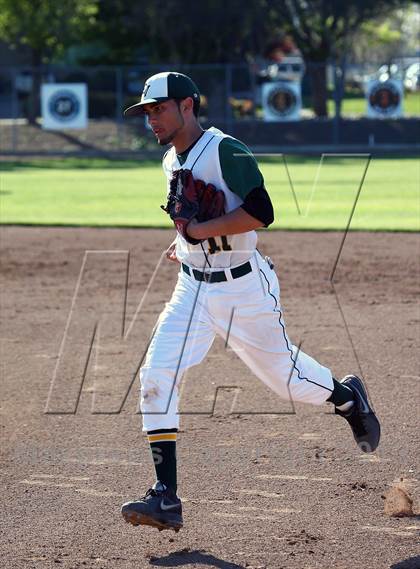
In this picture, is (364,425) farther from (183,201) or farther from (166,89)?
(166,89)

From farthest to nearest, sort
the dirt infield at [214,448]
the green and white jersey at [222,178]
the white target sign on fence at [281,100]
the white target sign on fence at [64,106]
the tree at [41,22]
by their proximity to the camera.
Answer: the tree at [41,22] → the white target sign on fence at [281,100] → the white target sign on fence at [64,106] → the green and white jersey at [222,178] → the dirt infield at [214,448]

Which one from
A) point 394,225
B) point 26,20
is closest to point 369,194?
point 394,225

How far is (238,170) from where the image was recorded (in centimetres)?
482

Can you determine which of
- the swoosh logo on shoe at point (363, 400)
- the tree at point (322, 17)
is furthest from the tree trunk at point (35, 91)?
the swoosh logo on shoe at point (363, 400)

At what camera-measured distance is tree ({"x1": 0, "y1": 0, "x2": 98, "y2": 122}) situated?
133 feet

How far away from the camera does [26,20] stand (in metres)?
40.7

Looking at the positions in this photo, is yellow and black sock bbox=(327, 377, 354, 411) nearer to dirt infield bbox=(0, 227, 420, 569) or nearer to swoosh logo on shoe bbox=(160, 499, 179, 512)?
dirt infield bbox=(0, 227, 420, 569)

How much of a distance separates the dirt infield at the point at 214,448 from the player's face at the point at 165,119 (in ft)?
5.96

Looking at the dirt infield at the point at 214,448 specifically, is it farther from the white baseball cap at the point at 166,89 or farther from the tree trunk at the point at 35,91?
the tree trunk at the point at 35,91

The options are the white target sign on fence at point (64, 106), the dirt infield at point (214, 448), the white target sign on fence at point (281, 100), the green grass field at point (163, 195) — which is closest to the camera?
the dirt infield at point (214, 448)

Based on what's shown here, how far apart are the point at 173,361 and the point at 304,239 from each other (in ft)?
32.9

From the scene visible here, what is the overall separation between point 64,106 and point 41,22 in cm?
485

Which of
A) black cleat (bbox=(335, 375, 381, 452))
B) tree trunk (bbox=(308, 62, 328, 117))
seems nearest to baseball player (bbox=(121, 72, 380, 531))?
black cleat (bbox=(335, 375, 381, 452))

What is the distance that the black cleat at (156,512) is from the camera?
4.53m
